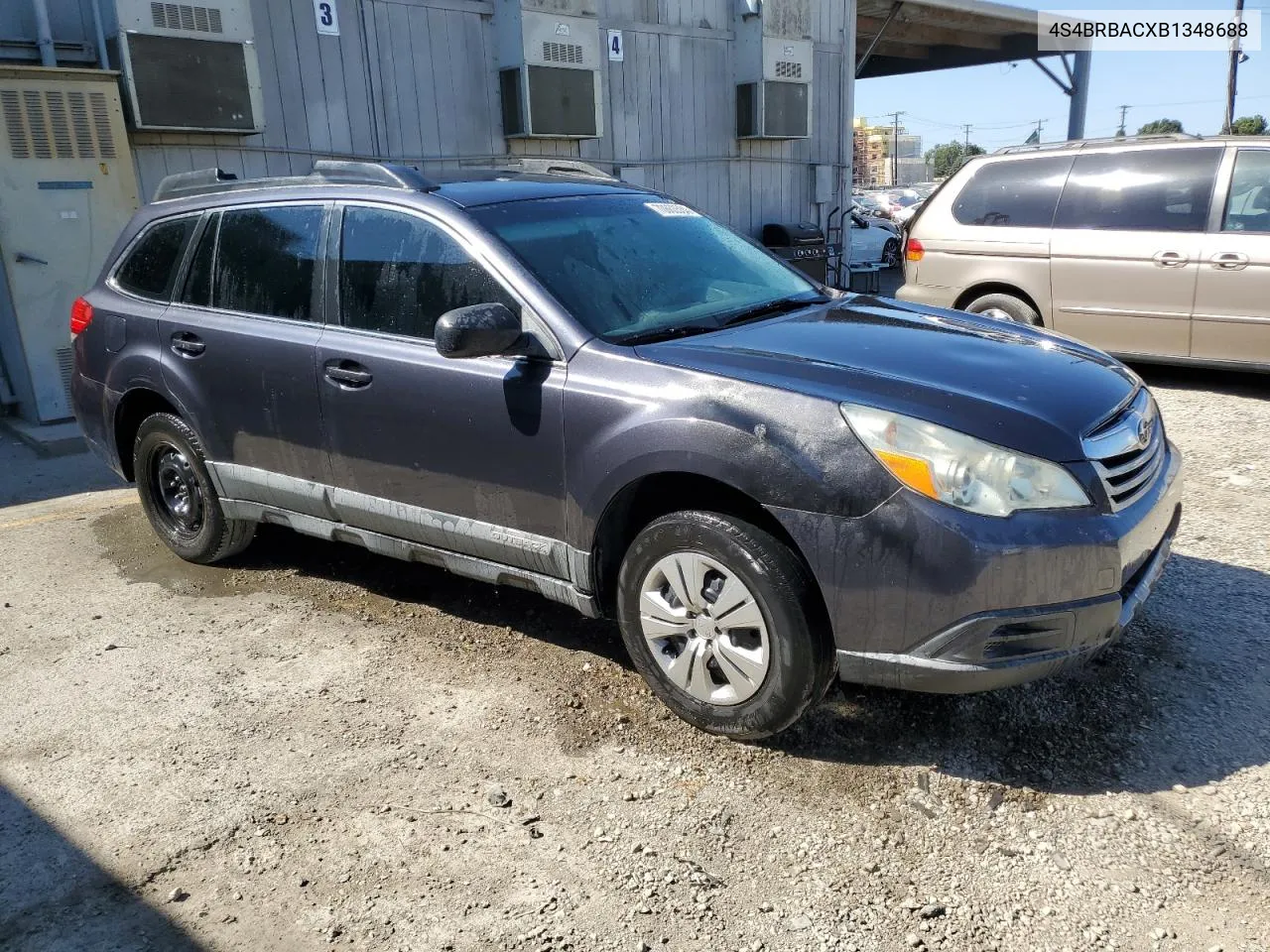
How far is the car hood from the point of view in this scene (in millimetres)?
2855

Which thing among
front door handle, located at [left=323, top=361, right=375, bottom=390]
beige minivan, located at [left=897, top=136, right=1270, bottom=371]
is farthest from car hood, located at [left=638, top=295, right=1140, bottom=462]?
beige minivan, located at [left=897, top=136, right=1270, bottom=371]

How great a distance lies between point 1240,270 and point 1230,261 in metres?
0.09

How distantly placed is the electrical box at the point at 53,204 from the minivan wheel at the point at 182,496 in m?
3.13

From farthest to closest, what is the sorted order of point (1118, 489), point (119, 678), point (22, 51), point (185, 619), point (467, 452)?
point (22, 51) → point (185, 619) → point (119, 678) → point (467, 452) → point (1118, 489)

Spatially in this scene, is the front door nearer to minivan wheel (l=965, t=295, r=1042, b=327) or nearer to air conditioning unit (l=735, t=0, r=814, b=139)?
minivan wheel (l=965, t=295, r=1042, b=327)

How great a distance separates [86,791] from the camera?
10.3 ft

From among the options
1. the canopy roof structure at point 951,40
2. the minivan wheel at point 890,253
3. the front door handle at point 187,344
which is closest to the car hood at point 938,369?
the front door handle at point 187,344

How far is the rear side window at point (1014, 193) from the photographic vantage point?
25.6 feet

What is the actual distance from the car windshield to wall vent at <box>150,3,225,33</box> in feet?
17.6

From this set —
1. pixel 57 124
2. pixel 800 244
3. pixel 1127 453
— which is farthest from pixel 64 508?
pixel 800 244

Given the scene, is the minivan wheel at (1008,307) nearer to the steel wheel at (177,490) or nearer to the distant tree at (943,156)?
the steel wheel at (177,490)

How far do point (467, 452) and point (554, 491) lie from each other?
396mm

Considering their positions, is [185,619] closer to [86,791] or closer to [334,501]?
[334,501]

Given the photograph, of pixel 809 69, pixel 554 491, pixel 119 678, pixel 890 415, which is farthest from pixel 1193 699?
pixel 809 69
